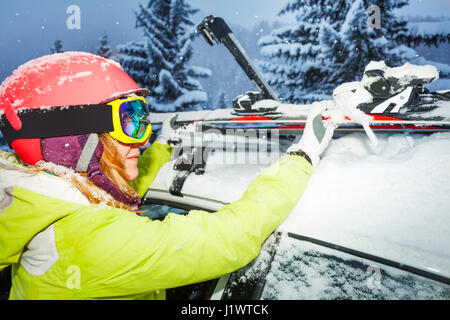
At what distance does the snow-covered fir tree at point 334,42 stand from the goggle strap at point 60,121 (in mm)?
10059

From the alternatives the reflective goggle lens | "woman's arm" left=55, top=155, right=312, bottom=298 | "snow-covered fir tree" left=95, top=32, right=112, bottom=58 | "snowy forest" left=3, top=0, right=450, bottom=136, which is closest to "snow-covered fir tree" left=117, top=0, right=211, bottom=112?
"snowy forest" left=3, top=0, right=450, bottom=136

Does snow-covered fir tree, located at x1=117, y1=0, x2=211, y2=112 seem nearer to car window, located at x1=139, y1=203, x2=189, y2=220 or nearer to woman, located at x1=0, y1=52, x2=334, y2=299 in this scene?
car window, located at x1=139, y1=203, x2=189, y2=220

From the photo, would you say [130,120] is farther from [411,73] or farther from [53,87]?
[411,73]

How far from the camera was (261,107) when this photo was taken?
2.71 m

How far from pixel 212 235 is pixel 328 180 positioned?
35.5 inches

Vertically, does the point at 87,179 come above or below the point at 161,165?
above

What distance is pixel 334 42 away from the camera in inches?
353

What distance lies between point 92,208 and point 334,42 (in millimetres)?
10554

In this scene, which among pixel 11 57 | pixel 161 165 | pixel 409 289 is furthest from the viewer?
pixel 11 57

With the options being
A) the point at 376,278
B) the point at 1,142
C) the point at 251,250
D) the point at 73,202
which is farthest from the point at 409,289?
the point at 1,142

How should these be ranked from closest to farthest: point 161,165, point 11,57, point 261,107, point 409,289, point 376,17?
point 409,289 → point 161,165 → point 261,107 → point 376,17 → point 11,57

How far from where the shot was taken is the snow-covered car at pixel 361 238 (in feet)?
3.11

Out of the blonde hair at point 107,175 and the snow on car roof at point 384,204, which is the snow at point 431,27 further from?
the blonde hair at point 107,175
